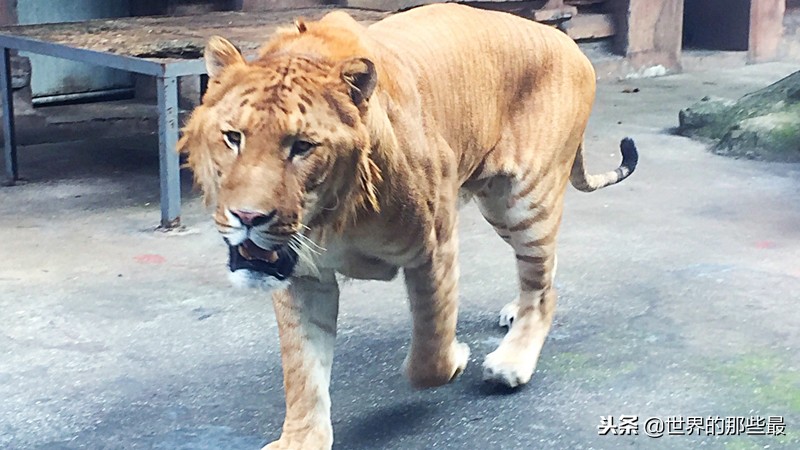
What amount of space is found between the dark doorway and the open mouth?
9475 millimetres

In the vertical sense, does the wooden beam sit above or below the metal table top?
below

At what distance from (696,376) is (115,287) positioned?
212 cm

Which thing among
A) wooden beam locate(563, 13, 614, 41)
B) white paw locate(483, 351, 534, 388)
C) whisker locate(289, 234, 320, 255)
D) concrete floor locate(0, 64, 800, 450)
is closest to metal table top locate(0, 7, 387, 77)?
concrete floor locate(0, 64, 800, 450)

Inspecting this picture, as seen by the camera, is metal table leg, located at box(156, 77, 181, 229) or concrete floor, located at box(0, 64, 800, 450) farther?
metal table leg, located at box(156, 77, 181, 229)

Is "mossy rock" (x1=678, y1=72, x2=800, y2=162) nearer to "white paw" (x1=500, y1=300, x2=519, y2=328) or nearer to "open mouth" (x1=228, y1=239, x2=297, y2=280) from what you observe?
"white paw" (x1=500, y1=300, x2=519, y2=328)

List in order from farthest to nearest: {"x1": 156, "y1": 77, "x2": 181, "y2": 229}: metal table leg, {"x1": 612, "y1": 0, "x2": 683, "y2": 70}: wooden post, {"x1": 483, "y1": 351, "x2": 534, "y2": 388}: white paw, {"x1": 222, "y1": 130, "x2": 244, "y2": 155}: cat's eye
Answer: {"x1": 612, "y1": 0, "x2": 683, "y2": 70}: wooden post < {"x1": 156, "y1": 77, "x2": 181, "y2": 229}: metal table leg < {"x1": 483, "y1": 351, "x2": 534, "y2": 388}: white paw < {"x1": 222, "y1": 130, "x2": 244, "y2": 155}: cat's eye

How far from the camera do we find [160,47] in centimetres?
494

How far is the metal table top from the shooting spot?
4.67 m

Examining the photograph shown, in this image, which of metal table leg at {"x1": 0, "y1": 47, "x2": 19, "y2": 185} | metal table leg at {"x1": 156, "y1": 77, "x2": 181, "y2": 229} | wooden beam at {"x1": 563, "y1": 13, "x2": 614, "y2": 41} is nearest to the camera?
metal table leg at {"x1": 156, "y1": 77, "x2": 181, "y2": 229}

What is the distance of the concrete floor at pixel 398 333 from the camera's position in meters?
2.82

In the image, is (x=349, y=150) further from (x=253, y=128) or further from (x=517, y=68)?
(x=517, y=68)

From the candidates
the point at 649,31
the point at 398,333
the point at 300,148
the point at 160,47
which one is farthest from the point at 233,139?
the point at 649,31

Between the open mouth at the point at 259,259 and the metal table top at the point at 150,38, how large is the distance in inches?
101

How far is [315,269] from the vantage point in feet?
7.88
